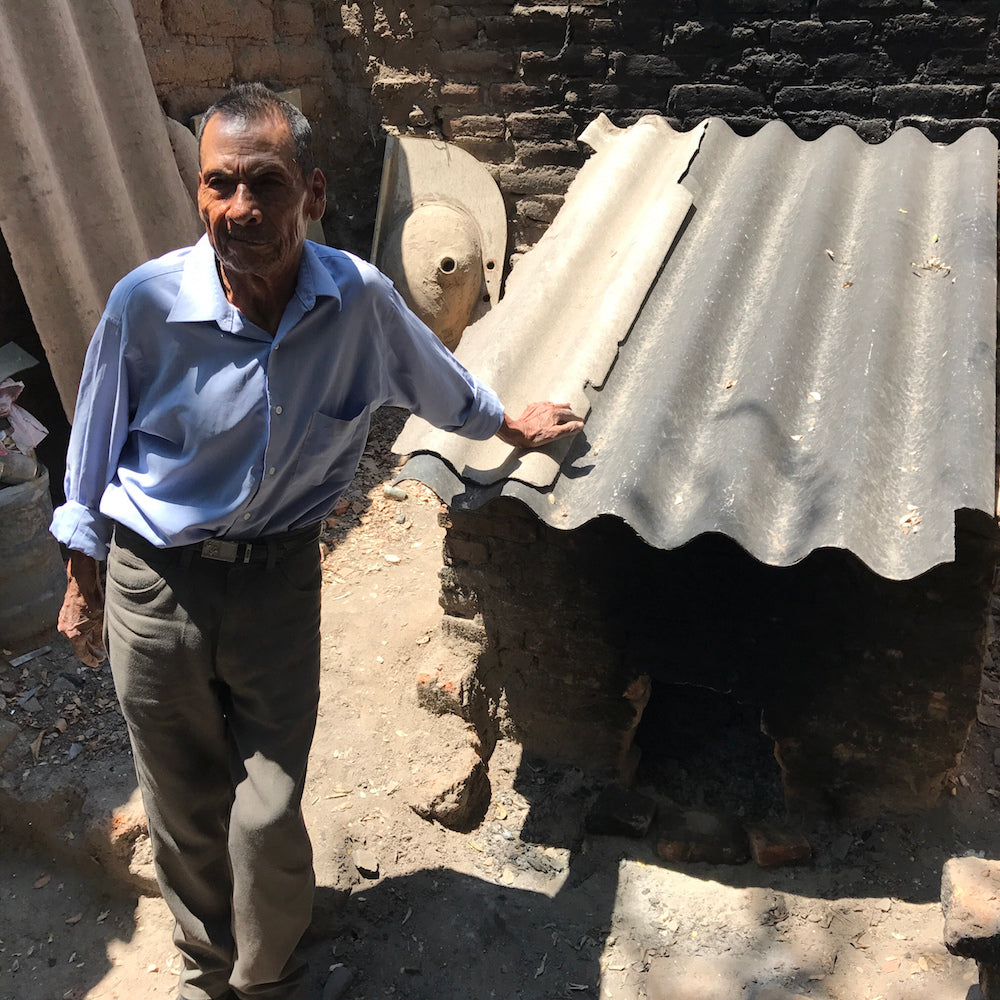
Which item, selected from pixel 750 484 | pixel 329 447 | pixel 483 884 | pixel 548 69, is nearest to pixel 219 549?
pixel 329 447

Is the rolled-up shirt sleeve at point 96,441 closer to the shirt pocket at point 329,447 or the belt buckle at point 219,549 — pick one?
the belt buckle at point 219,549

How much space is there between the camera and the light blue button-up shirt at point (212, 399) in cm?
223

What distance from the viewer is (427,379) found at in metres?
2.57

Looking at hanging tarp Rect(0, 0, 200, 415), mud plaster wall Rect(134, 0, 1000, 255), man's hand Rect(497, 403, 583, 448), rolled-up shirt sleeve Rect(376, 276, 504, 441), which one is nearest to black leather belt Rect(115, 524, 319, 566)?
rolled-up shirt sleeve Rect(376, 276, 504, 441)

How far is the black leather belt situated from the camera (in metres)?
2.35

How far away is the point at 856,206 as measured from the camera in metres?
4.01

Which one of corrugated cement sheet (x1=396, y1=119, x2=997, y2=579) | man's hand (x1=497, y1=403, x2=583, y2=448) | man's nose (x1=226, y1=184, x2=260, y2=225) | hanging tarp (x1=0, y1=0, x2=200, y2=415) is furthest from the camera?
hanging tarp (x1=0, y1=0, x2=200, y2=415)

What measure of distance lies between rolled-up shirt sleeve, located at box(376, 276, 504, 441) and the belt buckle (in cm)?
59

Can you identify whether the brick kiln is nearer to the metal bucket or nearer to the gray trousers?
the gray trousers

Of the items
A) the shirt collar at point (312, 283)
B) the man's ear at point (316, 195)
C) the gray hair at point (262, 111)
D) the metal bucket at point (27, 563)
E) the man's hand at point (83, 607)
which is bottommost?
the metal bucket at point (27, 563)

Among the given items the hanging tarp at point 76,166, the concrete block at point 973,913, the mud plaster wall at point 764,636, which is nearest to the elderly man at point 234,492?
the mud plaster wall at point 764,636

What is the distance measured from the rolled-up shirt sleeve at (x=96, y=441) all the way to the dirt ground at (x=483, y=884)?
152cm

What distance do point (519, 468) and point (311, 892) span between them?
4.38 feet

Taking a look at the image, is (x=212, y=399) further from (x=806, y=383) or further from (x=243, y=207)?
(x=806, y=383)
